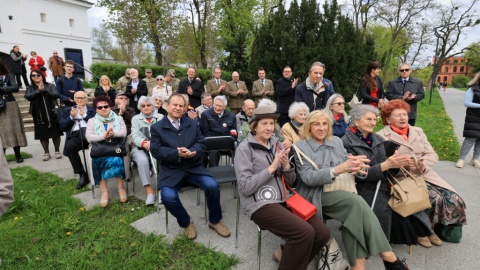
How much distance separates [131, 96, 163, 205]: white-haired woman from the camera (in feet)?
13.3

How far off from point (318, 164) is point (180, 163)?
1657 mm

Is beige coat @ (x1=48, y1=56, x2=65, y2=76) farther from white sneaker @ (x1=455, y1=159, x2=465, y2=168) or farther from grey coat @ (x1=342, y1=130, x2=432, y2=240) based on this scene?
white sneaker @ (x1=455, y1=159, x2=465, y2=168)

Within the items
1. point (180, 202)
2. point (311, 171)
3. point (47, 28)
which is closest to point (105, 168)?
point (180, 202)

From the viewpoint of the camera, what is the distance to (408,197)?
276 centimetres

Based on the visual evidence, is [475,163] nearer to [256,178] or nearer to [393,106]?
[393,106]

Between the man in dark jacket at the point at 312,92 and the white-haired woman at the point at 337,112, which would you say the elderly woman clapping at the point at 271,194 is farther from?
the man in dark jacket at the point at 312,92

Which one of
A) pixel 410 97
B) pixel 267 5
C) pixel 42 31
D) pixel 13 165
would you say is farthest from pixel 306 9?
pixel 42 31

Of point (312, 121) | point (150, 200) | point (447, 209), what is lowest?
point (150, 200)

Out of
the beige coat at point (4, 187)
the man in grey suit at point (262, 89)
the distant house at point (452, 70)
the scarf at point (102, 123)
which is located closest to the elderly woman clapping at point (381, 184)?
the beige coat at point (4, 187)

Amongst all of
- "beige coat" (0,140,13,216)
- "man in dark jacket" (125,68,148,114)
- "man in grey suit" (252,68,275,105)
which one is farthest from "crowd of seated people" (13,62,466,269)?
"man in grey suit" (252,68,275,105)

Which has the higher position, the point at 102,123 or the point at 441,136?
the point at 102,123

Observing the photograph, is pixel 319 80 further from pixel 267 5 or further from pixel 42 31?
pixel 42 31

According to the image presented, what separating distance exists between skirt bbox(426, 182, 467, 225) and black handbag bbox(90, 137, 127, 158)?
410 centimetres

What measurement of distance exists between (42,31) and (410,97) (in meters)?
24.5
